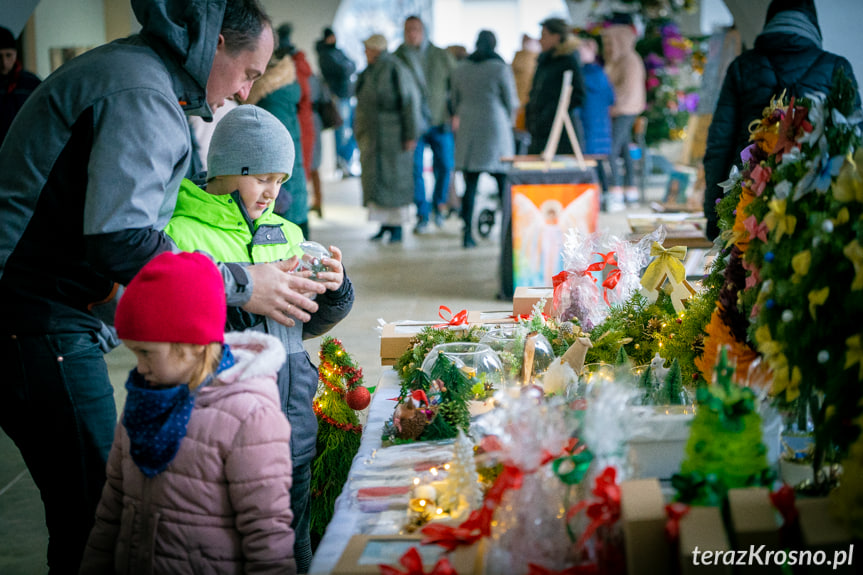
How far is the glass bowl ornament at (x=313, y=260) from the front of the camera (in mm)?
2139

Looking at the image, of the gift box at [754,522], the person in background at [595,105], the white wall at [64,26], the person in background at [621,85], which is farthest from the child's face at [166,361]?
the person in background at [621,85]

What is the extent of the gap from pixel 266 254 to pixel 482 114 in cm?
659

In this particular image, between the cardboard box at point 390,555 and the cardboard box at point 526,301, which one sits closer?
the cardboard box at point 390,555

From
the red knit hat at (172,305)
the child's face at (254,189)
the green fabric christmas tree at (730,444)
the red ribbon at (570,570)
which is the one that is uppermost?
the child's face at (254,189)

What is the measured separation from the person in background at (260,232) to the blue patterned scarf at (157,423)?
1.82ft

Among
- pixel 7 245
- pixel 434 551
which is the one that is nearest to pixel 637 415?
pixel 434 551

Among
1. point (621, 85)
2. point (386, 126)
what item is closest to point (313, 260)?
point (386, 126)

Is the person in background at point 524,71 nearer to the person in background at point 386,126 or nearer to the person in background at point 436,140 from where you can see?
the person in background at point 436,140

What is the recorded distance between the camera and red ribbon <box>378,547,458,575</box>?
4.31 feet

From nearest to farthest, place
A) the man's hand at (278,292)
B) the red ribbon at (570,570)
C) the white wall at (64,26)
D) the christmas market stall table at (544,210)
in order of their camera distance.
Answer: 1. the red ribbon at (570,570)
2. the man's hand at (278,292)
3. the christmas market stall table at (544,210)
4. the white wall at (64,26)

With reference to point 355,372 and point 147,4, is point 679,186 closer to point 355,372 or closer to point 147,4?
point 355,372

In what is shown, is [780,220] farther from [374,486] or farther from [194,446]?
[194,446]

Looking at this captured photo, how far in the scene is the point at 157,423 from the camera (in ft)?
5.20

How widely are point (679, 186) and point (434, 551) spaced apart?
8.73m
